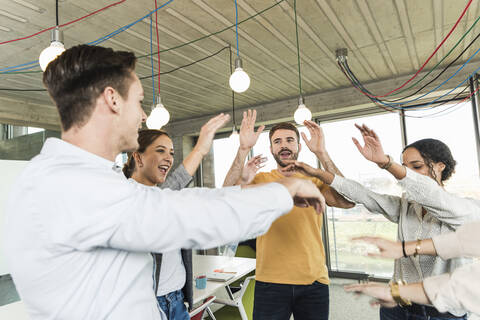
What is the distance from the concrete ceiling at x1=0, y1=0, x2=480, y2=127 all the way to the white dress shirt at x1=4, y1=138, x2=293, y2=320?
2049mm

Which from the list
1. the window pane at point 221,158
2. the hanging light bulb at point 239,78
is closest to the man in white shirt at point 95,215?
the hanging light bulb at point 239,78

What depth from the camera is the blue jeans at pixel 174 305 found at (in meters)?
1.43

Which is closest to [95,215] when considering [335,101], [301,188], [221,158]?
[301,188]

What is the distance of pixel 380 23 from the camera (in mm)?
2756

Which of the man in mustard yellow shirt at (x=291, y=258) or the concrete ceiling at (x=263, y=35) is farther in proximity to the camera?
the concrete ceiling at (x=263, y=35)

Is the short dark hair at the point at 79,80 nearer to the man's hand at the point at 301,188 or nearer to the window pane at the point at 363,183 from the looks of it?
the man's hand at the point at 301,188

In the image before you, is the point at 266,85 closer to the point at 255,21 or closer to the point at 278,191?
the point at 255,21

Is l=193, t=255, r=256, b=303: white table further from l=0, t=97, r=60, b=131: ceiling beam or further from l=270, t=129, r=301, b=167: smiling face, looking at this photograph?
l=0, t=97, r=60, b=131: ceiling beam

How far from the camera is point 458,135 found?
4.32 m

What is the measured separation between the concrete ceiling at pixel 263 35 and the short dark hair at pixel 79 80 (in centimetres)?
177

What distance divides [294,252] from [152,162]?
0.96 m

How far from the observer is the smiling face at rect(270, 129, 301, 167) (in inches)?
78.7

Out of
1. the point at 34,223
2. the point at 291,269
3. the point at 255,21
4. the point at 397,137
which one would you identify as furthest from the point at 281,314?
the point at 397,137

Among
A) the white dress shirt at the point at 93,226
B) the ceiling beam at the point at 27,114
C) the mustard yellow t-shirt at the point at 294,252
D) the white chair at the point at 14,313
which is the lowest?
the white chair at the point at 14,313
